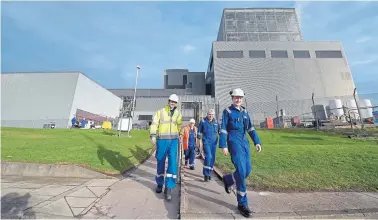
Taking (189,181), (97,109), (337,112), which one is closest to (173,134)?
(189,181)

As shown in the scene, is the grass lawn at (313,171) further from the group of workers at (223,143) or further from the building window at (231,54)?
the building window at (231,54)

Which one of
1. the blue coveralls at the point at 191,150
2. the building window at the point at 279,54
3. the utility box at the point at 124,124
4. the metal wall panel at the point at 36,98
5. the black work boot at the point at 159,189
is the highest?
the building window at the point at 279,54

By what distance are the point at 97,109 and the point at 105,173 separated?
35.3 m

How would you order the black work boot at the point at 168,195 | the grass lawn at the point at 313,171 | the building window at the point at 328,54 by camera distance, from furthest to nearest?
the building window at the point at 328,54
the grass lawn at the point at 313,171
the black work boot at the point at 168,195

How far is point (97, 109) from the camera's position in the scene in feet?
122

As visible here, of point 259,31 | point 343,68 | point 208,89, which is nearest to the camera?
point 343,68

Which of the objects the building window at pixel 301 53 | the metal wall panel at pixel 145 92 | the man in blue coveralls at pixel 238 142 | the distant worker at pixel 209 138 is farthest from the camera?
the metal wall panel at pixel 145 92

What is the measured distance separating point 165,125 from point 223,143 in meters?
1.33

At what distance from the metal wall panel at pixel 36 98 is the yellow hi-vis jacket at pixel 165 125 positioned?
29.2 m

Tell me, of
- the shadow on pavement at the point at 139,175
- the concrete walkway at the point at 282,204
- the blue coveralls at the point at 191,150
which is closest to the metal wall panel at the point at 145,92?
the blue coveralls at the point at 191,150

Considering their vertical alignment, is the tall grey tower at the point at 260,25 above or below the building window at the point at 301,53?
above

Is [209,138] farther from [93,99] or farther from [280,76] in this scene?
[280,76]

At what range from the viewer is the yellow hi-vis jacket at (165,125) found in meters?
3.95

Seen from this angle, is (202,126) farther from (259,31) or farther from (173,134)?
(259,31)
